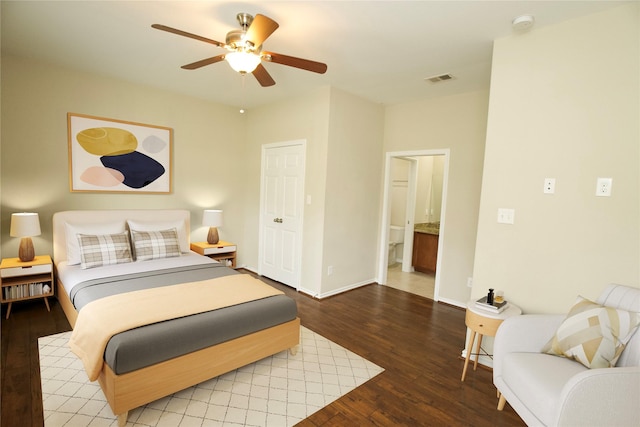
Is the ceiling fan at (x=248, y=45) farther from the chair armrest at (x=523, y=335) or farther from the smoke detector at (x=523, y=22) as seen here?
the chair armrest at (x=523, y=335)

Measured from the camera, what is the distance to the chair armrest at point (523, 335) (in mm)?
1975

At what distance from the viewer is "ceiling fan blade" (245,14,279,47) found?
5.97 ft

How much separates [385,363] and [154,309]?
1835 mm

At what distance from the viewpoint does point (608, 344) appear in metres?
1.69

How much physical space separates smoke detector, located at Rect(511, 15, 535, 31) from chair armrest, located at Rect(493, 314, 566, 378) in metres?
2.01

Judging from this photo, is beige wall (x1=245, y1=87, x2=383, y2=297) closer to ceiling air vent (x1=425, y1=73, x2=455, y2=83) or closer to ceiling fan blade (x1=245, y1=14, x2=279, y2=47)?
ceiling air vent (x1=425, y1=73, x2=455, y2=83)

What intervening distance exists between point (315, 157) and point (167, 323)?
2.59 meters

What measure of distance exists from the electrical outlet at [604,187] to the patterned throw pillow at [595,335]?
74 centimetres

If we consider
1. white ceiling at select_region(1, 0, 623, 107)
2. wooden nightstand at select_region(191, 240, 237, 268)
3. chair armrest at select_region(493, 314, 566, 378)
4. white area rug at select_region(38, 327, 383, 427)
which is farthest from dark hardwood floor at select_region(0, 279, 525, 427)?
white ceiling at select_region(1, 0, 623, 107)

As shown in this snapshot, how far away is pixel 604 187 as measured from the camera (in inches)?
81.7

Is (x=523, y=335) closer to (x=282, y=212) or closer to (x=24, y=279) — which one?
(x=282, y=212)

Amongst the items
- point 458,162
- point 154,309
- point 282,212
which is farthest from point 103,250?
point 458,162

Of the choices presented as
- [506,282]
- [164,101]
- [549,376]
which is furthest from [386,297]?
[164,101]

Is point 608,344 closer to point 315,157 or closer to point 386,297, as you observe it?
point 386,297
